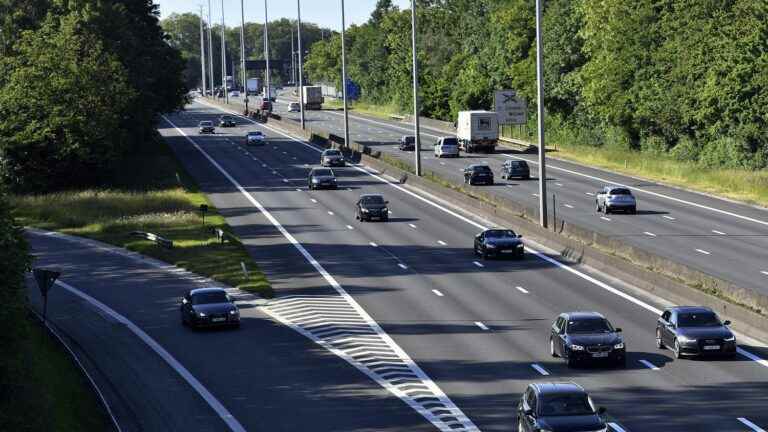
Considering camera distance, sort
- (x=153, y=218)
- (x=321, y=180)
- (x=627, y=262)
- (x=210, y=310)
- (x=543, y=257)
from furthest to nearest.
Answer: (x=321, y=180) → (x=153, y=218) → (x=543, y=257) → (x=627, y=262) → (x=210, y=310)

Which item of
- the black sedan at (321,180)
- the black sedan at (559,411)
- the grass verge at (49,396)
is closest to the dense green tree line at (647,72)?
the black sedan at (321,180)

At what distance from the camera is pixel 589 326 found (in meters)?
35.2

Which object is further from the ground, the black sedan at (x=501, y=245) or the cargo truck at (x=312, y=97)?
the cargo truck at (x=312, y=97)

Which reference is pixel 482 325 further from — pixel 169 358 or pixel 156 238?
pixel 156 238

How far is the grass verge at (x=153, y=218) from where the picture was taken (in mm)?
58062

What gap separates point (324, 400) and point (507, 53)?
118588 millimetres

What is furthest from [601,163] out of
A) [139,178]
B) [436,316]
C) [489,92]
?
[436,316]

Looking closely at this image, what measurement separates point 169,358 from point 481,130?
75.7 metres

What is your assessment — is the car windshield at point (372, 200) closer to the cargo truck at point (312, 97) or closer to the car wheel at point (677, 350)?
the car wheel at point (677, 350)

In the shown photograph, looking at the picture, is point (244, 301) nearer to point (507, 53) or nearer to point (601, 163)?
point (601, 163)

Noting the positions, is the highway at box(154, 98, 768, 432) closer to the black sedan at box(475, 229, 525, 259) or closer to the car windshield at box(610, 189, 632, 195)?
the black sedan at box(475, 229, 525, 259)

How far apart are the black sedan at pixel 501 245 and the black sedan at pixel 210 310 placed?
15403mm

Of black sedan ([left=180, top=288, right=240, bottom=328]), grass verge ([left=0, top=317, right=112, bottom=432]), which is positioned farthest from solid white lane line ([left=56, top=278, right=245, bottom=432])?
grass verge ([left=0, top=317, right=112, bottom=432])

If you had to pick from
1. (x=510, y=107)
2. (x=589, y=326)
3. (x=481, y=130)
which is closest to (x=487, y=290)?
(x=589, y=326)
